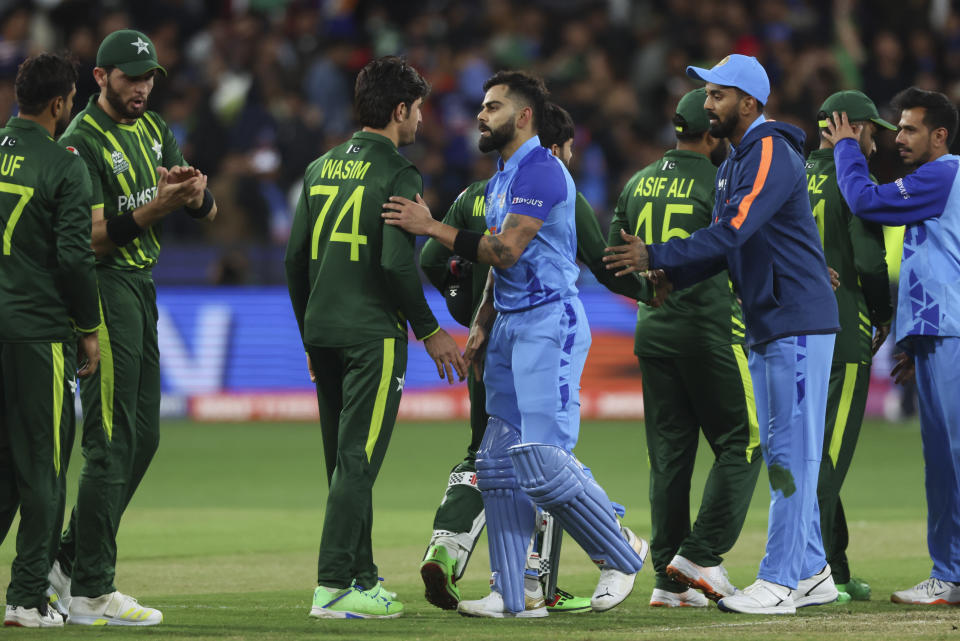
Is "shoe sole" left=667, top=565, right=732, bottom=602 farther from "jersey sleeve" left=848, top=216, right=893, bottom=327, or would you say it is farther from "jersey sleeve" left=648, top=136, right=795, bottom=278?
"jersey sleeve" left=848, top=216, right=893, bottom=327

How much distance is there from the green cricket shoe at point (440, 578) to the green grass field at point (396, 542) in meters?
0.10

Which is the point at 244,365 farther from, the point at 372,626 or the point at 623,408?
the point at 372,626

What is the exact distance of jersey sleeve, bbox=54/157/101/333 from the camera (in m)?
6.64

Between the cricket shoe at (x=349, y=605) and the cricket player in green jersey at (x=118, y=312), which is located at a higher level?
the cricket player in green jersey at (x=118, y=312)

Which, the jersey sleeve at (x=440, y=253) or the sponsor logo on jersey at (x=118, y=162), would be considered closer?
the sponsor logo on jersey at (x=118, y=162)

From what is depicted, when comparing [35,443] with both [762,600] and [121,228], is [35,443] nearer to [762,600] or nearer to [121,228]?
[121,228]

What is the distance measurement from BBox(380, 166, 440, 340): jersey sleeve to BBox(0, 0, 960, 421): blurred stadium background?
1034cm

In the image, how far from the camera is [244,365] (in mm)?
18219

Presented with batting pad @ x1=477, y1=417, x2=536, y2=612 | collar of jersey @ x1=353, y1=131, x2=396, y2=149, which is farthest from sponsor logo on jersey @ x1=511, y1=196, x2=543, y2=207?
batting pad @ x1=477, y1=417, x2=536, y2=612

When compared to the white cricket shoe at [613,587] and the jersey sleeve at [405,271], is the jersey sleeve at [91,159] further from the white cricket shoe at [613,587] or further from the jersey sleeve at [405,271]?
the white cricket shoe at [613,587]

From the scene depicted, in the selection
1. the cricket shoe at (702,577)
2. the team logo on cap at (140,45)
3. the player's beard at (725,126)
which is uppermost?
the team logo on cap at (140,45)

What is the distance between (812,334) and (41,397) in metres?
3.66

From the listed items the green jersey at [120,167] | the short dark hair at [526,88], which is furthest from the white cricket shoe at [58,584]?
the short dark hair at [526,88]

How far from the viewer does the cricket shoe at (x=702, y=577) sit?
7516 mm
